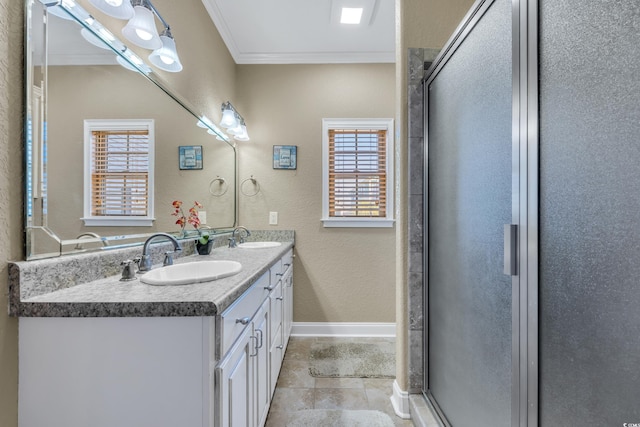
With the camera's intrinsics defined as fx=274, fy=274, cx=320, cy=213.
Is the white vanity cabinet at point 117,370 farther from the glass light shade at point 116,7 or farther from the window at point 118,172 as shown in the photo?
the glass light shade at point 116,7

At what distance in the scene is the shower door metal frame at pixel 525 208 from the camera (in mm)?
733

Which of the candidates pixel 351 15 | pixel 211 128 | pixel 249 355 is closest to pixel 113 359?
pixel 249 355

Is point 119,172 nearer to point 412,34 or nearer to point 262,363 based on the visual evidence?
point 262,363

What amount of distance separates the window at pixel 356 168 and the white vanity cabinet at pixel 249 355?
3.80ft

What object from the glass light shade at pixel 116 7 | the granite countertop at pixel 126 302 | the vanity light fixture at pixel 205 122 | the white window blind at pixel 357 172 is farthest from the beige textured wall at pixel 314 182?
the granite countertop at pixel 126 302

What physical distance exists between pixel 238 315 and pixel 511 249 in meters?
0.93

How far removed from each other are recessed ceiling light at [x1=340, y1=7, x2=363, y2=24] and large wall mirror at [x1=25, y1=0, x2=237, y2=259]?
4.97 feet

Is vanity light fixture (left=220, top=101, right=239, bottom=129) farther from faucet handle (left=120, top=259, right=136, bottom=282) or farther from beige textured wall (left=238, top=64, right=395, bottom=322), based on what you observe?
faucet handle (left=120, top=259, right=136, bottom=282)

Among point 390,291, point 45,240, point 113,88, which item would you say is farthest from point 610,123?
point 390,291

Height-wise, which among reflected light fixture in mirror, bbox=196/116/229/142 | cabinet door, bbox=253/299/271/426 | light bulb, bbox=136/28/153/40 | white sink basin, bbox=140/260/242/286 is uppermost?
light bulb, bbox=136/28/153/40

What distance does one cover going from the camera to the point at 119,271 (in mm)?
1144

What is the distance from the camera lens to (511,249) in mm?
815

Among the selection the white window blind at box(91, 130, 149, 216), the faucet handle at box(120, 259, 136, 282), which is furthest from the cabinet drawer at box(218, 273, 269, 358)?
the white window blind at box(91, 130, 149, 216)

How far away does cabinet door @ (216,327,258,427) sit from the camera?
859mm
